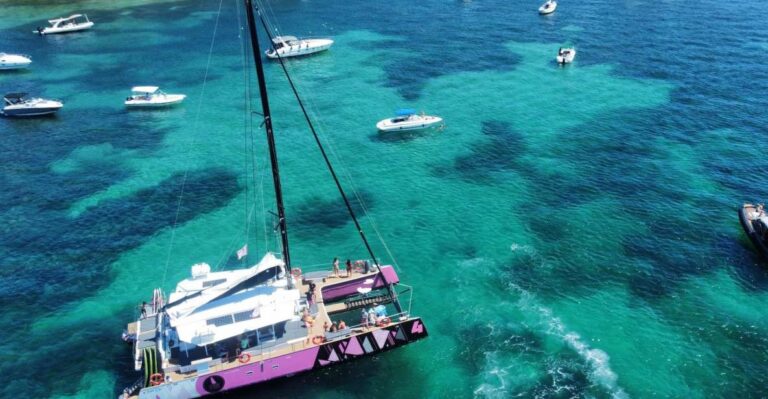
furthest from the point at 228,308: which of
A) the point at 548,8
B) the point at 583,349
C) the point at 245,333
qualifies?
the point at 548,8

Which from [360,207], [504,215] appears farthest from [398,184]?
[504,215]

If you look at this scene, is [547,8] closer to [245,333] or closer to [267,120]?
[267,120]

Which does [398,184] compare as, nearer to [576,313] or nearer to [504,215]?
[504,215]

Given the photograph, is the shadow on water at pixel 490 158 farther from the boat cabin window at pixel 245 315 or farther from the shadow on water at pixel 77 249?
the boat cabin window at pixel 245 315

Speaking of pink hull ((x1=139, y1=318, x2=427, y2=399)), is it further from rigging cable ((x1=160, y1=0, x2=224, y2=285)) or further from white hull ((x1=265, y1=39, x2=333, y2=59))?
white hull ((x1=265, y1=39, x2=333, y2=59))

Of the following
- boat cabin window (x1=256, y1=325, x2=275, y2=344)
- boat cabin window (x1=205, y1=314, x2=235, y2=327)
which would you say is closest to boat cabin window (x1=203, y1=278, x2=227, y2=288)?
boat cabin window (x1=205, y1=314, x2=235, y2=327)

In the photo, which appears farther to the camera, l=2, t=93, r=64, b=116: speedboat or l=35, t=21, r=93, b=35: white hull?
l=35, t=21, r=93, b=35: white hull

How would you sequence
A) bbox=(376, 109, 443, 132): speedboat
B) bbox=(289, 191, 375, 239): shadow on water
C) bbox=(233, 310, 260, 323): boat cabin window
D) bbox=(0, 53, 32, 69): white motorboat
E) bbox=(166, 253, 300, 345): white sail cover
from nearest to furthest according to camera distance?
bbox=(166, 253, 300, 345): white sail cover → bbox=(233, 310, 260, 323): boat cabin window → bbox=(289, 191, 375, 239): shadow on water → bbox=(376, 109, 443, 132): speedboat → bbox=(0, 53, 32, 69): white motorboat
